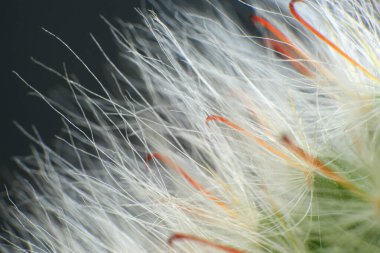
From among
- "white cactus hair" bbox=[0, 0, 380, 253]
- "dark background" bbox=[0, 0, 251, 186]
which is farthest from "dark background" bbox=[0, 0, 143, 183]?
"white cactus hair" bbox=[0, 0, 380, 253]

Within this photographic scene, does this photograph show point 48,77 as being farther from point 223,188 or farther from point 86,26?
point 223,188

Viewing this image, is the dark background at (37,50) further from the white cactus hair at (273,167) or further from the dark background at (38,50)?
the white cactus hair at (273,167)

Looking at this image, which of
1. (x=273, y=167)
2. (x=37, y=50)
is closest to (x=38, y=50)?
(x=37, y=50)

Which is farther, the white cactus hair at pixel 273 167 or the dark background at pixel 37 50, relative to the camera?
the dark background at pixel 37 50

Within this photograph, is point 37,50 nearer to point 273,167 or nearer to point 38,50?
point 38,50

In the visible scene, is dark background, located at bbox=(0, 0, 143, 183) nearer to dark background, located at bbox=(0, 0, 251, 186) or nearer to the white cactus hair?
dark background, located at bbox=(0, 0, 251, 186)

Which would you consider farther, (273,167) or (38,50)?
(38,50)

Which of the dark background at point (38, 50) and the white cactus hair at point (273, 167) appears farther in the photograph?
the dark background at point (38, 50)

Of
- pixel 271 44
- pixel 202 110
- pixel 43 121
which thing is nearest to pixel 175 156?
pixel 202 110

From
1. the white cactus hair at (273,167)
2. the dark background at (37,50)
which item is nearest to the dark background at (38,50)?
the dark background at (37,50)
